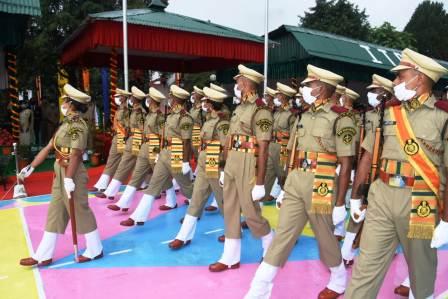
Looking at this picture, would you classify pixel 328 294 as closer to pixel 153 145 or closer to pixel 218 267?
pixel 218 267

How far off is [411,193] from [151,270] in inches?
117

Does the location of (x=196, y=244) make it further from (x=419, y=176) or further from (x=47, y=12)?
(x=47, y=12)

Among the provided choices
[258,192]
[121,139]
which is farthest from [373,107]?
[121,139]

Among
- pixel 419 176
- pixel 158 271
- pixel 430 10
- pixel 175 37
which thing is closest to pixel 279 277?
pixel 158 271

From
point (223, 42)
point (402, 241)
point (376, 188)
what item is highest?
point (223, 42)

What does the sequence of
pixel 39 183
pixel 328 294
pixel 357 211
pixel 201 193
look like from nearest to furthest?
1. pixel 357 211
2. pixel 328 294
3. pixel 201 193
4. pixel 39 183

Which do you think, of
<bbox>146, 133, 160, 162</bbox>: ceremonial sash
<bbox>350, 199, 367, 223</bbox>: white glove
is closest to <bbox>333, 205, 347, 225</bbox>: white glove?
<bbox>350, 199, 367, 223</bbox>: white glove

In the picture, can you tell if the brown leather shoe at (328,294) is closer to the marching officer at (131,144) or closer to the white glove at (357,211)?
the white glove at (357,211)

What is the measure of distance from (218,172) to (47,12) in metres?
20.6

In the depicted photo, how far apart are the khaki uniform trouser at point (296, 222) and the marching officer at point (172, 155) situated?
9.64 feet

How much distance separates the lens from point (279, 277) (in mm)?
4730

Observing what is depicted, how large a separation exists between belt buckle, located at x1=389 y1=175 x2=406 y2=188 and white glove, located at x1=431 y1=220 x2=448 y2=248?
36cm

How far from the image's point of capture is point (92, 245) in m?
5.20

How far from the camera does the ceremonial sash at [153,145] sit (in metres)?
7.21
